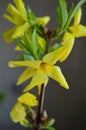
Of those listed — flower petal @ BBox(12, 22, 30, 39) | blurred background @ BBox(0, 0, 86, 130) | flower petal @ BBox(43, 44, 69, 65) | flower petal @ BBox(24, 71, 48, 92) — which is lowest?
blurred background @ BBox(0, 0, 86, 130)

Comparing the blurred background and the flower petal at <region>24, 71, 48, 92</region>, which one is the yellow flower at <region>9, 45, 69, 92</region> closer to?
the flower petal at <region>24, 71, 48, 92</region>

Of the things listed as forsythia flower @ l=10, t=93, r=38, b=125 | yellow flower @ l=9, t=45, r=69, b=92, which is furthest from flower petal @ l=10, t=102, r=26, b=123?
yellow flower @ l=9, t=45, r=69, b=92

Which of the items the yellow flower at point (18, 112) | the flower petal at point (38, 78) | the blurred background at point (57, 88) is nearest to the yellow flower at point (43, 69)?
→ the flower petal at point (38, 78)

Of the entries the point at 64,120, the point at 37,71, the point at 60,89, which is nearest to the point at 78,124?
the point at 64,120

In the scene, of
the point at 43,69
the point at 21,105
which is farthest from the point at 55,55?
the point at 21,105

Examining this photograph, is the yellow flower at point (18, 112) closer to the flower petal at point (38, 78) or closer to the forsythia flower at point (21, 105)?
the forsythia flower at point (21, 105)

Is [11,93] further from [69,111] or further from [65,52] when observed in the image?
[65,52]
